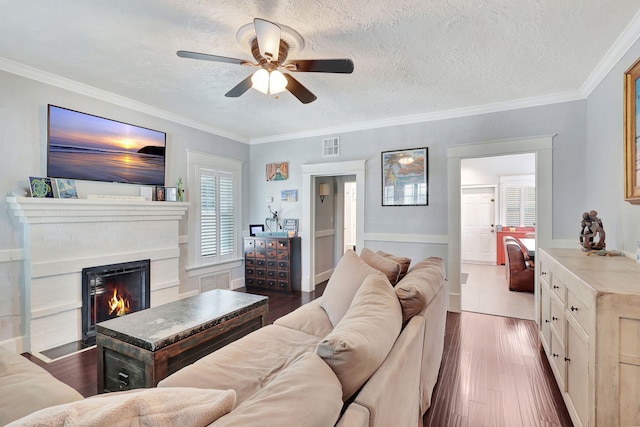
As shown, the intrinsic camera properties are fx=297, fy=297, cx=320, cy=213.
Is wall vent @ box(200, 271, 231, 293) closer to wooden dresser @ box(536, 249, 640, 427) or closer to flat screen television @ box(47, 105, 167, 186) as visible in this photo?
flat screen television @ box(47, 105, 167, 186)

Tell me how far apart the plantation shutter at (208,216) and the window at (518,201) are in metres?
6.74

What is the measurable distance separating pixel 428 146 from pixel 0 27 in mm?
4319

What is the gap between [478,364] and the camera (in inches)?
101

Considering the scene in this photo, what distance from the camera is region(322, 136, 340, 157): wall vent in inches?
187

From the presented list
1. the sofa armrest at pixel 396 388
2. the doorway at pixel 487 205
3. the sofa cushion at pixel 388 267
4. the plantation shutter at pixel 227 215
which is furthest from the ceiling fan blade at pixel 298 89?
the doorway at pixel 487 205

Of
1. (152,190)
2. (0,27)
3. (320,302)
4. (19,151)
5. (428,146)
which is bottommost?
(320,302)

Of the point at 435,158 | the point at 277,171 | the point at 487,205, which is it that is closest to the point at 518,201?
the point at 487,205

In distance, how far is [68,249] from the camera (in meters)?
3.03

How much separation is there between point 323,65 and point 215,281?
3.82 meters

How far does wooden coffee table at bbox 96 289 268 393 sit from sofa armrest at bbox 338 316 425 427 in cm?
134

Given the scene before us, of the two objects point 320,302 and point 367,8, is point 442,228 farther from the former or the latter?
point 367,8

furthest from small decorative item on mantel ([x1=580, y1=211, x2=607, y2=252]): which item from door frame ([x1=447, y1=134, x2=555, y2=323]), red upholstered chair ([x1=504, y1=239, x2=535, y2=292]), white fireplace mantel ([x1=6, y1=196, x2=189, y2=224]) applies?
white fireplace mantel ([x1=6, y1=196, x2=189, y2=224])

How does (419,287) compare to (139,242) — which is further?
(139,242)

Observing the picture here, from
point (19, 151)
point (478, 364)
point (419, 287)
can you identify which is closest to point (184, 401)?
point (419, 287)
